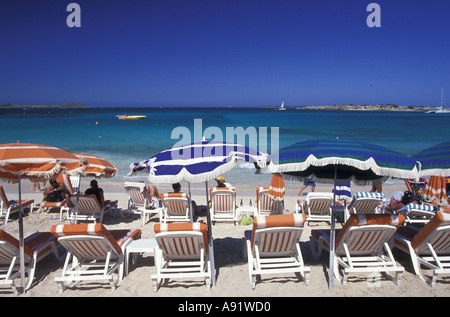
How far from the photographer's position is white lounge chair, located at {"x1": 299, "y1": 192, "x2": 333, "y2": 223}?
6539 mm

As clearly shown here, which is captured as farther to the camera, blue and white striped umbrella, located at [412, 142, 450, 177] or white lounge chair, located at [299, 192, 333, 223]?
white lounge chair, located at [299, 192, 333, 223]

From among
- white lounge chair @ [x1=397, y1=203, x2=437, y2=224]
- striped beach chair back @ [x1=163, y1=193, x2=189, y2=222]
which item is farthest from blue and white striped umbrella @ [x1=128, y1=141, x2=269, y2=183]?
white lounge chair @ [x1=397, y1=203, x2=437, y2=224]

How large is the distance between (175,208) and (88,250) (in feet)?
8.83

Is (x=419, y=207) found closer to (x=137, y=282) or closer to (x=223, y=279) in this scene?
(x=223, y=279)

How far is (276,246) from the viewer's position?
3959 mm

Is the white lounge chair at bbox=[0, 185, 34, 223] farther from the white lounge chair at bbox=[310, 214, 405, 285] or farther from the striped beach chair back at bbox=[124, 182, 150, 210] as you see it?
the white lounge chair at bbox=[310, 214, 405, 285]

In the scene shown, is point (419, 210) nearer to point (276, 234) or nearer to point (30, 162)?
point (276, 234)

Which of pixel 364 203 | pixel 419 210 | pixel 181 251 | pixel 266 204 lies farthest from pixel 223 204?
pixel 419 210

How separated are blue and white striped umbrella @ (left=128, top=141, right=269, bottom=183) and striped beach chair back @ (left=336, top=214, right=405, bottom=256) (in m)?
1.36

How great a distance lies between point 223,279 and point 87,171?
122 inches

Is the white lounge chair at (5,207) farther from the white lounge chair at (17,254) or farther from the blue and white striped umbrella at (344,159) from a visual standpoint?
the blue and white striped umbrella at (344,159)

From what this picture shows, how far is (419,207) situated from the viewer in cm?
580
